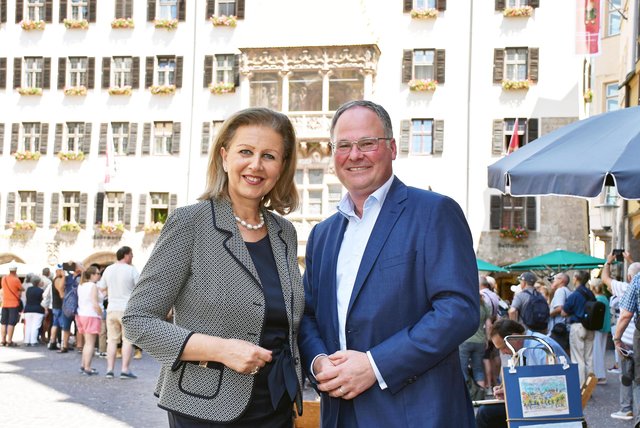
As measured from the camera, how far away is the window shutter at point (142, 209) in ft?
112

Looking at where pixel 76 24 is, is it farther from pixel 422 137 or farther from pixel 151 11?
pixel 422 137

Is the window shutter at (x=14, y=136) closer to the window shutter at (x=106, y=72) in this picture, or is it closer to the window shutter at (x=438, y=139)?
the window shutter at (x=106, y=72)

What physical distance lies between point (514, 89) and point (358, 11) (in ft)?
20.7

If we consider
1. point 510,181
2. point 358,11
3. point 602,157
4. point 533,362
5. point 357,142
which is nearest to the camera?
point 357,142

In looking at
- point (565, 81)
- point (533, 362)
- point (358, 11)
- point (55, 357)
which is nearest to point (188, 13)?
point (358, 11)

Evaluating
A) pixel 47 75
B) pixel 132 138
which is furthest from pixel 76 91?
pixel 132 138

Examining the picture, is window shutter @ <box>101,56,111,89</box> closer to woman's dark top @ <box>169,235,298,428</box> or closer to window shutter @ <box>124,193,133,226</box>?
window shutter @ <box>124,193,133,226</box>

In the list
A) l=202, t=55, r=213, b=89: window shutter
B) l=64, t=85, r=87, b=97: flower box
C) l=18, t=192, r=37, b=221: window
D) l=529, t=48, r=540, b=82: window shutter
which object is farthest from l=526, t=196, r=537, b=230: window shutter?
l=18, t=192, r=37, b=221: window

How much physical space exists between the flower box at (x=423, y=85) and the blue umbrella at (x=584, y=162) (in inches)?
1029

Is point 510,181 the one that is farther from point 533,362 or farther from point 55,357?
point 55,357

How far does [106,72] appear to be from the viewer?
34781 mm

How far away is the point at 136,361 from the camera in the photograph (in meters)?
17.0

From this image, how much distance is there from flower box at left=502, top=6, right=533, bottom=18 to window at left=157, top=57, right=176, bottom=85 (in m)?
12.2

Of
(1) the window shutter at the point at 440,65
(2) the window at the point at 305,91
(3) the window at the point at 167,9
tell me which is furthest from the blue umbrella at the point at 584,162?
(3) the window at the point at 167,9
